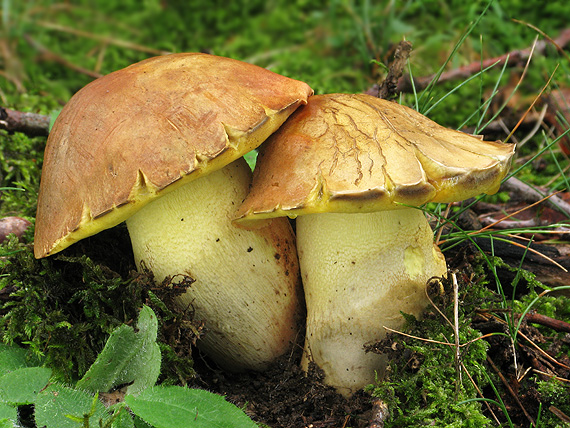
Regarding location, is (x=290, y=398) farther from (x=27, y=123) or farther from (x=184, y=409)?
(x=27, y=123)

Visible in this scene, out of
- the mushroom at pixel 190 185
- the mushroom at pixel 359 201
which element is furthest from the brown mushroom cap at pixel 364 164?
the mushroom at pixel 190 185

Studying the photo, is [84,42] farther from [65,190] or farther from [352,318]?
[352,318]

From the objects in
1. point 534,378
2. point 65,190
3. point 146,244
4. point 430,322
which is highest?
point 65,190

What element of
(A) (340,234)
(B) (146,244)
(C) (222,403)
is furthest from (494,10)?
(C) (222,403)

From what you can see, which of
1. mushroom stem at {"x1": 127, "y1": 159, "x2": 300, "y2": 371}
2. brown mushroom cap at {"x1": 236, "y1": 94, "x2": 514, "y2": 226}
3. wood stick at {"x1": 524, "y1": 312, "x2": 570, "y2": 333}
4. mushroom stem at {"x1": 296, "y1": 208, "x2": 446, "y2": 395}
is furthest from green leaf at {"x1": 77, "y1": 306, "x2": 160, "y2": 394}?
wood stick at {"x1": 524, "y1": 312, "x2": 570, "y2": 333}

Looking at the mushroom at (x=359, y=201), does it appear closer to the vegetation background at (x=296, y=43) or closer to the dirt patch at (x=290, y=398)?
the dirt patch at (x=290, y=398)

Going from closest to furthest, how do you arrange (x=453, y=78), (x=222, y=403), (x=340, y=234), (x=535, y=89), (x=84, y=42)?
(x=222, y=403), (x=340, y=234), (x=453, y=78), (x=535, y=89), (x=84, y=42)
